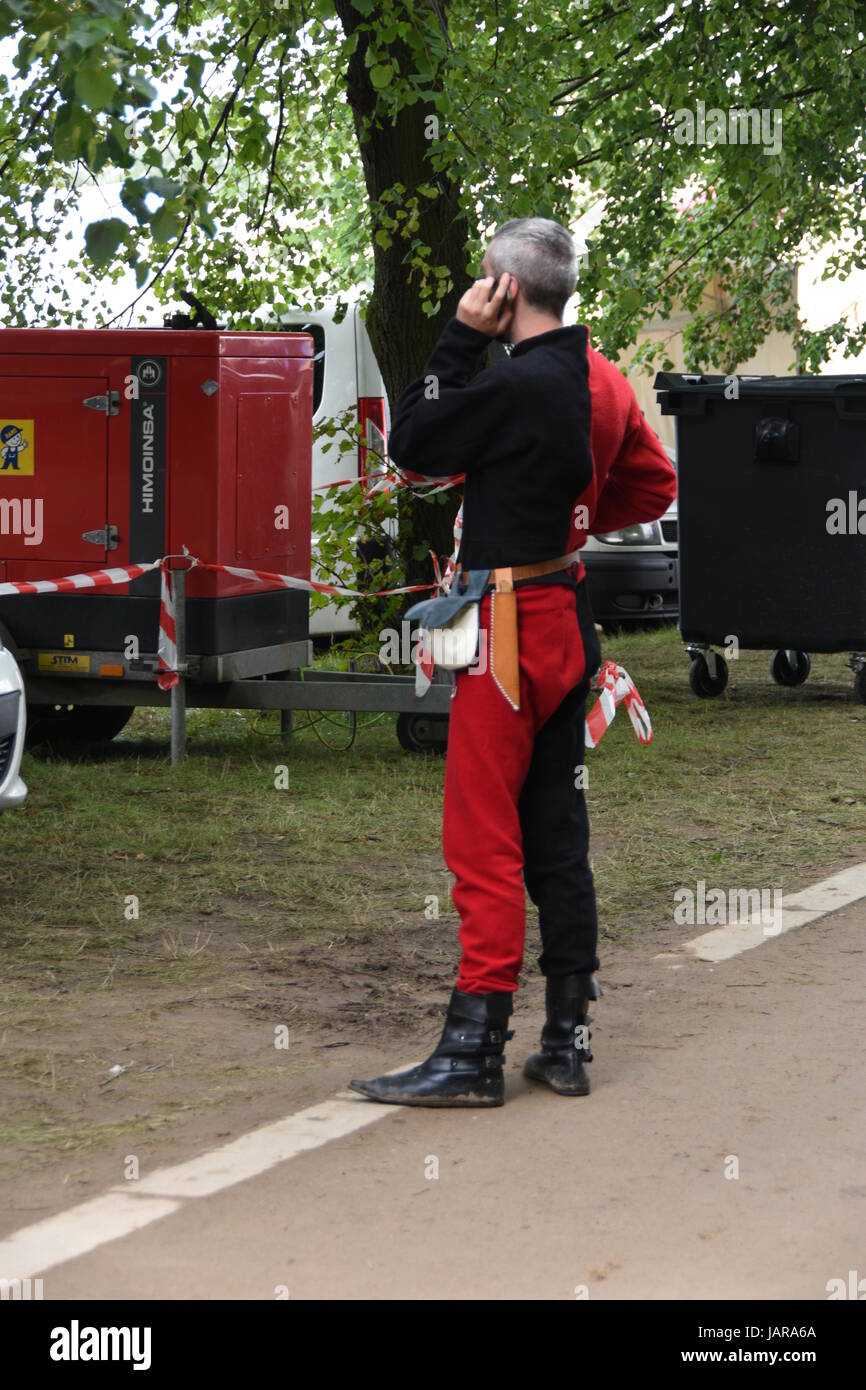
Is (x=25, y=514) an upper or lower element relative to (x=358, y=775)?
upper

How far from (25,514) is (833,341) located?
406 inches

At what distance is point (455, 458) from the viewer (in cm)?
425

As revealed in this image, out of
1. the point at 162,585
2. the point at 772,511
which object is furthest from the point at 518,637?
the point at 772,511

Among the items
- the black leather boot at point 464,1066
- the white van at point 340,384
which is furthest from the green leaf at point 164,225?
the white van at point 340,384

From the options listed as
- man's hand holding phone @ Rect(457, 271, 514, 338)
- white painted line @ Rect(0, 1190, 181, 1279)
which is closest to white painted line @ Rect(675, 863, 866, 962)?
man's hand holding phone @ Rect(457, 271, 514, 338)

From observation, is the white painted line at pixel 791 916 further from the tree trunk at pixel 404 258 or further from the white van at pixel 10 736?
the tree trunk at pixel 404 258

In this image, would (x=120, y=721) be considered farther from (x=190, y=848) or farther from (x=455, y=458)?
(x=455, y=458)

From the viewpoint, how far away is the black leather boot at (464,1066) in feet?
14.3

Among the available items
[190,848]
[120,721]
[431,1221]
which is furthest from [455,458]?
[120,721]

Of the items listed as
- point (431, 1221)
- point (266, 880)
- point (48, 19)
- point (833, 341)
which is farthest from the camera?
point (833, 341)

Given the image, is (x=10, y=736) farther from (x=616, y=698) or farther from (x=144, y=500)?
(x=144, y=500)

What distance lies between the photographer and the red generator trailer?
29.1ft

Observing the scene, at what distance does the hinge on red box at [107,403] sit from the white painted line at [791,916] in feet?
13.4

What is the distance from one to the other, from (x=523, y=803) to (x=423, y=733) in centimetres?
Answer: 500
